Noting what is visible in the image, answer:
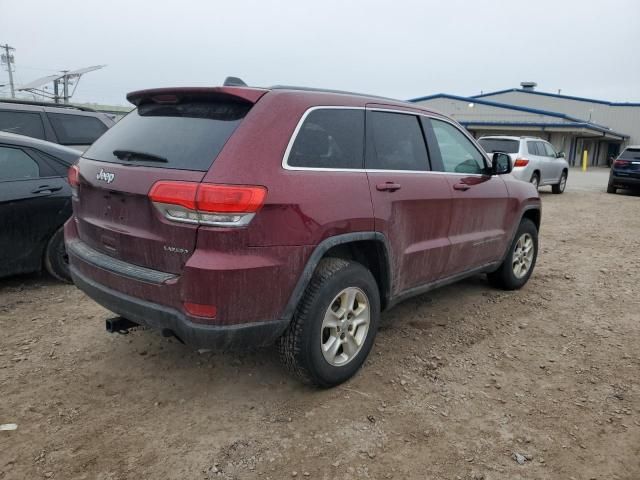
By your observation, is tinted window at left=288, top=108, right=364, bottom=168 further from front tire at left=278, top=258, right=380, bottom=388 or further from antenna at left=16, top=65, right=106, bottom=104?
antenna at left=16, top=65, right=106, bottom=104

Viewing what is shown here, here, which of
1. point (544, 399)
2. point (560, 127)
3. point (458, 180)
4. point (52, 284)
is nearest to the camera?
point (544, 399)

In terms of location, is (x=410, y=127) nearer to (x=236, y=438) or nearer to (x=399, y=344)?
(x=399, y=344)

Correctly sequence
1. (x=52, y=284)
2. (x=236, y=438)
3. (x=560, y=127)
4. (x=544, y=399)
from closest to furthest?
(x=236, y=438)
(x=544, y=399)
(x=52, y=284)
(x=560, y=127)

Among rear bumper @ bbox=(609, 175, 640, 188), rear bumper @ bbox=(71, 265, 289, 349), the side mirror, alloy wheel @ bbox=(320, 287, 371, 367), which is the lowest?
alloy wheel @ bbox=(320, 287, 371, 367)

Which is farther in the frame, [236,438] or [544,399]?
[544,399]

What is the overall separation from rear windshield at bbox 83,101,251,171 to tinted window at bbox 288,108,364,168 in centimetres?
37

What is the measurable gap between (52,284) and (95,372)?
2.08m

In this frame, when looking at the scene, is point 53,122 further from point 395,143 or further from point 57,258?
point 395,143

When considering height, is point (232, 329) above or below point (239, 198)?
below

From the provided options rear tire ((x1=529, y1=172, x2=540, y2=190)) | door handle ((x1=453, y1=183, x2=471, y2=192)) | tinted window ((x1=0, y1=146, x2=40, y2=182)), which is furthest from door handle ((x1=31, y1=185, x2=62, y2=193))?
rear tire ((x1=529, y1=172, x2=540, y2=190))

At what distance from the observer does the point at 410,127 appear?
3.74m

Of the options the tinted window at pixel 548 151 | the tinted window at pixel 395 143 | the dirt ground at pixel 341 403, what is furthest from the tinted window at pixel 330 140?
the tinted window at pixel 548 151

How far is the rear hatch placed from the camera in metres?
2.56

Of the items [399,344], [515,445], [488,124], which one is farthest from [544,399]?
[488,124]
